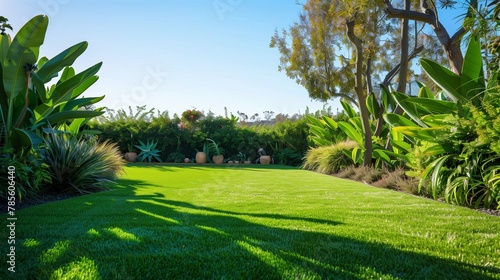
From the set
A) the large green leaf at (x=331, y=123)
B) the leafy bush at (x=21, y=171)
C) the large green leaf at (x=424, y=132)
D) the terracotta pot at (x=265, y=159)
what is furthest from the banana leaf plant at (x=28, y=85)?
the terracotta pot at (x=265, y=159)

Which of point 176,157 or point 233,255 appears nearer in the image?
point 233,255

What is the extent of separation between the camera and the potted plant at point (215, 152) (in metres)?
15.5

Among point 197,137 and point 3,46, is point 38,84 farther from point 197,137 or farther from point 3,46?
point 197,137

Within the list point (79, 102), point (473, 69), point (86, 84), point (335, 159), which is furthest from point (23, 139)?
point (335, 159)

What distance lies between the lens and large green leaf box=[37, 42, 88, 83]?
4.68m

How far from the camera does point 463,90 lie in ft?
15.4

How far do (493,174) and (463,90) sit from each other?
1.56m

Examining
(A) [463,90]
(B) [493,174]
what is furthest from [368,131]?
(B) [493,174]

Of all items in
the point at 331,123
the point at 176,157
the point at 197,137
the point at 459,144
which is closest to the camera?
the point at 459,144

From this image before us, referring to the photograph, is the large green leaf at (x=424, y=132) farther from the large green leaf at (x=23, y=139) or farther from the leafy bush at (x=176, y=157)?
the leafy bush at (x=176, y=157)

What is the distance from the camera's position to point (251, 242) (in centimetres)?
219

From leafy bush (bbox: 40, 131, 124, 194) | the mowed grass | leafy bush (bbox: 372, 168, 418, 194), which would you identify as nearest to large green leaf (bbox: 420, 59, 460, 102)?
leafy bush (bbox: 372, 168, 418, 194)

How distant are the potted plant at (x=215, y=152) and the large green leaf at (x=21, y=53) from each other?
37.2 ft

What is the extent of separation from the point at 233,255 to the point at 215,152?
545 inches
